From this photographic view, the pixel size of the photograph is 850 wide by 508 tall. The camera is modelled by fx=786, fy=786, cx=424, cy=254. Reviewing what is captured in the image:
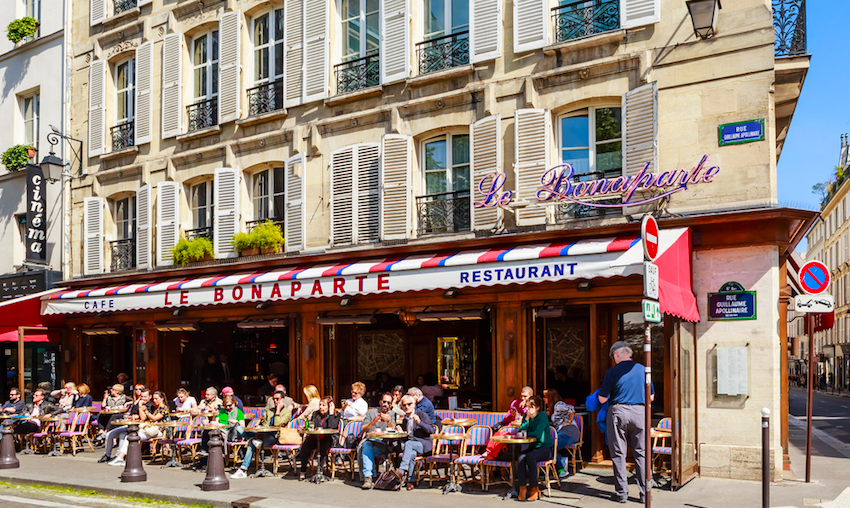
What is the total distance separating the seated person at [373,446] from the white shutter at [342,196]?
4022 millimetres

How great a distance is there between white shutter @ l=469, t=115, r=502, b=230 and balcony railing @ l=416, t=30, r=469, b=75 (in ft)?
4.05

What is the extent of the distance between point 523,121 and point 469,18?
2114mm

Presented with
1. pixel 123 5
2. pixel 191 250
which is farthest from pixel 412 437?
pixel 123 5

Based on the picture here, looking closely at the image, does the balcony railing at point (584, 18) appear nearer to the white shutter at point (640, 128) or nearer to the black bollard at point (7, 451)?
the white shutter at point (640, 128)

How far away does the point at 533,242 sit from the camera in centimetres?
1112

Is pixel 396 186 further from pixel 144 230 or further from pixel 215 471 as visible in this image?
pixel 144 230

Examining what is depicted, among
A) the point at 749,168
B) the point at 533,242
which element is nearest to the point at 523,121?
the point at 533,242

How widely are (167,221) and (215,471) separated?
25.7ft

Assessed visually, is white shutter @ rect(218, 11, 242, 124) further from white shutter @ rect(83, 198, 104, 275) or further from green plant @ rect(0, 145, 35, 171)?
green plant @ rect(0, 145, 35, 171)

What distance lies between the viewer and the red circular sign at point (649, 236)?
23.2 feet

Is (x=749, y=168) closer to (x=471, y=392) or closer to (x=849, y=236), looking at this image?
(x=471, y=392)

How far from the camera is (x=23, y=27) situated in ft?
63.7

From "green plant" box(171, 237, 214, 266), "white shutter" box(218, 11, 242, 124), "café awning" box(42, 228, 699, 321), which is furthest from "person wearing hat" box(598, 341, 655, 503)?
"white shutter" box(218, 11, 242, 124)

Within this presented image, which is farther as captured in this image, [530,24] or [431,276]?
[530,24]
